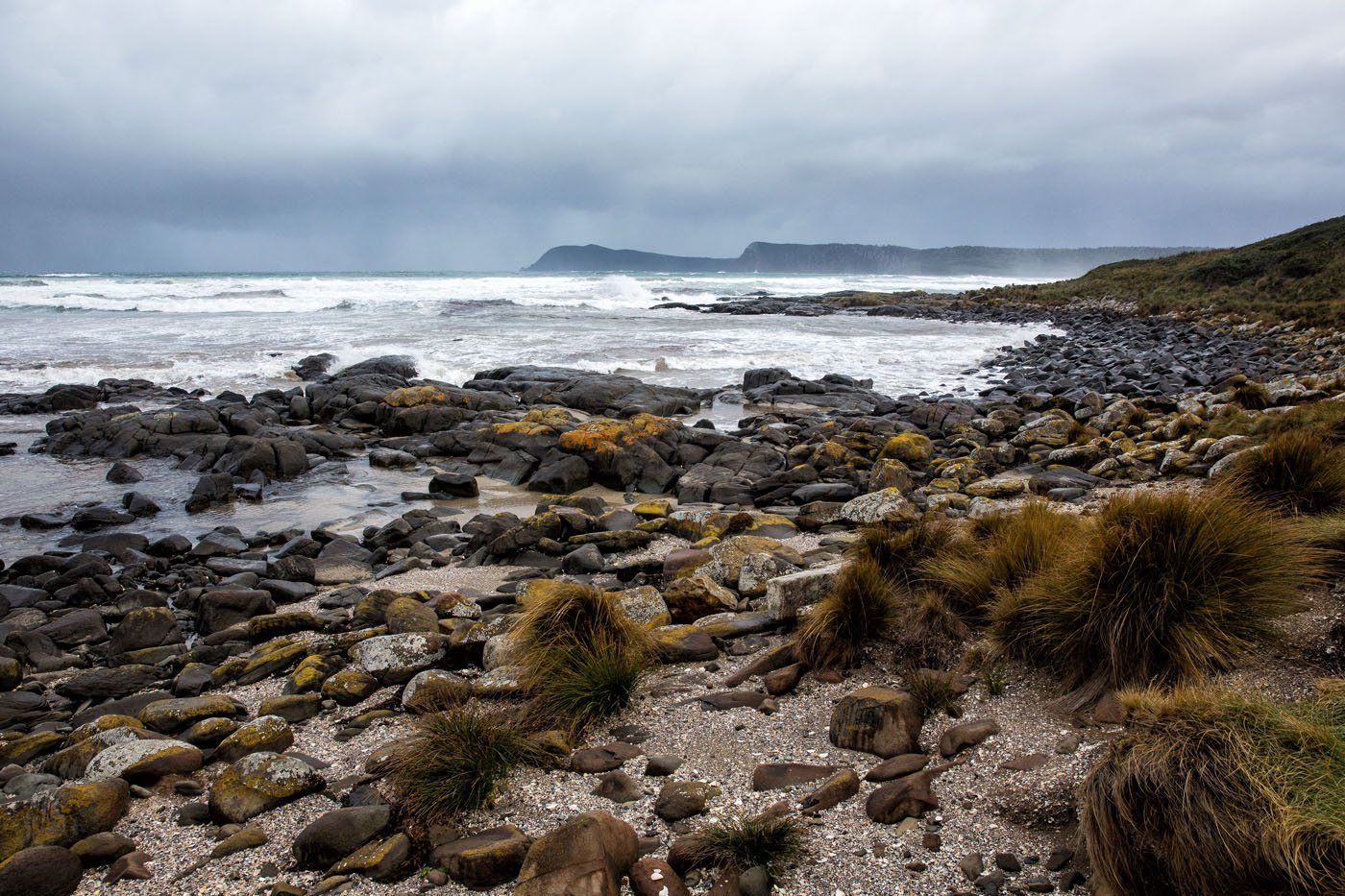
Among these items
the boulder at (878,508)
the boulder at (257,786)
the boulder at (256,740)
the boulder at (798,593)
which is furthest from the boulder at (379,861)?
the boulder at (878,508)

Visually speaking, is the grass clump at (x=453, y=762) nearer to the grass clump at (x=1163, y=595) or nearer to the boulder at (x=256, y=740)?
the boulder at (x=256, y=740)

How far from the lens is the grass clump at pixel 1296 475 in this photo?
207 inches

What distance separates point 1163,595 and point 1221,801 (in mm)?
1418

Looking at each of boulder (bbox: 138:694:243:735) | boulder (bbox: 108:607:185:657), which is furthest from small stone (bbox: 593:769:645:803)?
boulder (bbox: 108:607:185:657)

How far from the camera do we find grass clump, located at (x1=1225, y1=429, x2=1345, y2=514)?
5.25m

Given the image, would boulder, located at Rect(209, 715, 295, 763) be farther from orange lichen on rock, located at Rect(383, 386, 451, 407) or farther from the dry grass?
orange lichen on rock, located at Rect(383, 386, 451, 407)

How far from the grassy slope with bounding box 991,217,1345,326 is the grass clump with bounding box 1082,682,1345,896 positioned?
1074 inches

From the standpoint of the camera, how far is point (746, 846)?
298cm

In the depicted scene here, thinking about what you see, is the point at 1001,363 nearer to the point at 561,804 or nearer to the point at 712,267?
the point at 561,804

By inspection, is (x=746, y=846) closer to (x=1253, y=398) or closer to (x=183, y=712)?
(x=183, y=712)

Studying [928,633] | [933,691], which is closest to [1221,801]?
[933,691]

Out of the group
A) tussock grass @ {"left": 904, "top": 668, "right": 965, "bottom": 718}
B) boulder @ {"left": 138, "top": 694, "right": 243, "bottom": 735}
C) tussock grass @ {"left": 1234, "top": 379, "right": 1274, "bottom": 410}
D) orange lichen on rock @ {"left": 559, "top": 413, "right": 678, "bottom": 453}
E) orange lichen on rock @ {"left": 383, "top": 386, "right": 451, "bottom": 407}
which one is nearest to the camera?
tussock grass @ {"left": 904, "top": 668, "right": 965, "bottom": 718}

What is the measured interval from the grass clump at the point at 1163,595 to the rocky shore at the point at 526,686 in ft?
0.57

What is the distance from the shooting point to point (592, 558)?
7.66 metres
